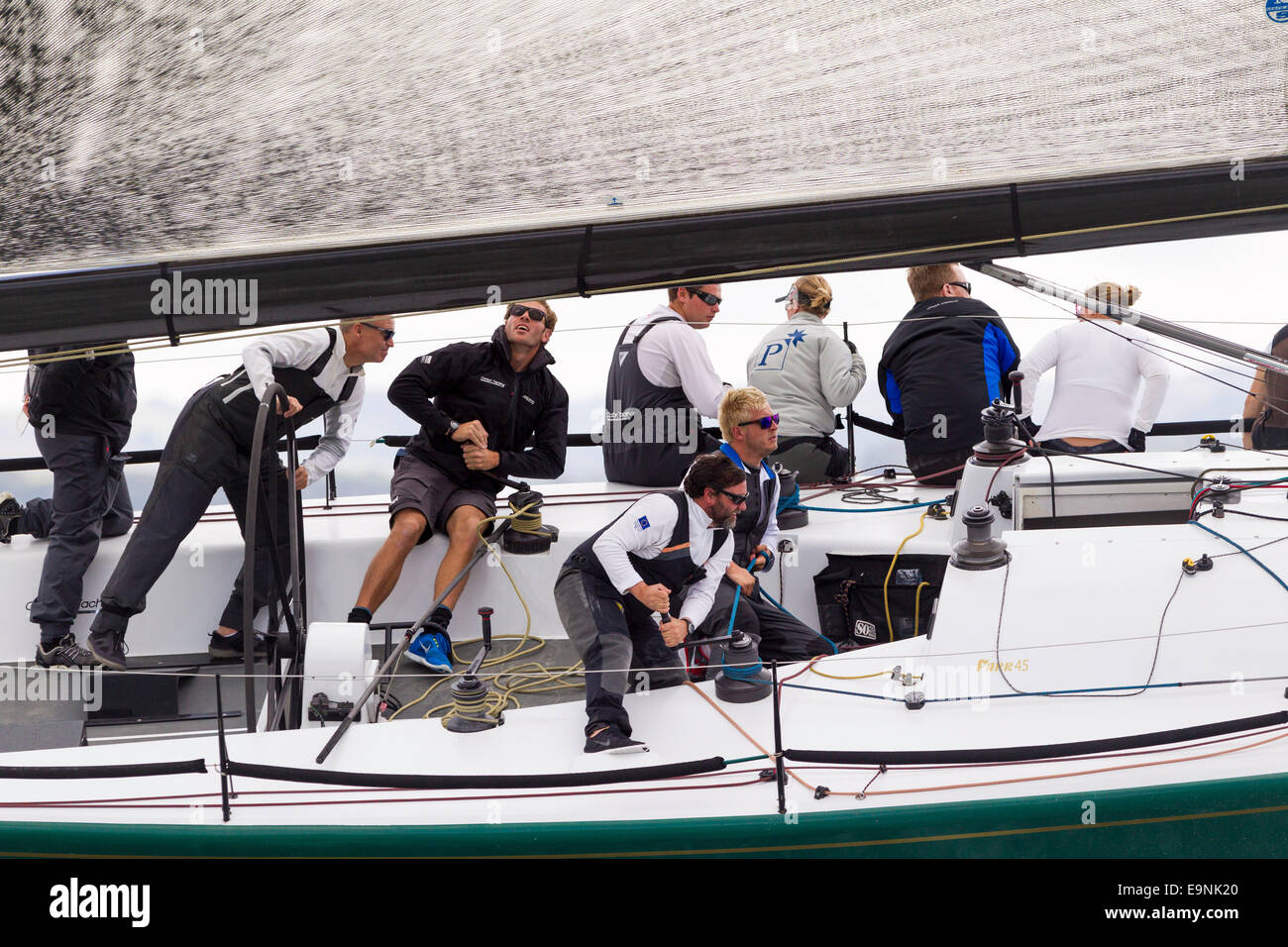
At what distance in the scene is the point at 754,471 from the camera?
3494 millimetres

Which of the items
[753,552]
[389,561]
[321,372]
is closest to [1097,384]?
[753,552]

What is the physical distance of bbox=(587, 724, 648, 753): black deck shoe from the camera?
2.85 m

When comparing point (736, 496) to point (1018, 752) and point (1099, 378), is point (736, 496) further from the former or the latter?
point (1099, 378)

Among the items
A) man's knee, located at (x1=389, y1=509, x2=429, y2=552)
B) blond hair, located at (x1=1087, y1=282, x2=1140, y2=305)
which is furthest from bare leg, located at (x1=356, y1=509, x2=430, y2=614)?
blond hair, located at (x1=1087, y1=282, x2=1140, y2=305)

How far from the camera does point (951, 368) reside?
436cm

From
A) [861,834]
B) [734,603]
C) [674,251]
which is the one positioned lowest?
[861,834]

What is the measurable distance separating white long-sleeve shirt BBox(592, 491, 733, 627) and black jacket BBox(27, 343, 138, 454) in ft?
5.31

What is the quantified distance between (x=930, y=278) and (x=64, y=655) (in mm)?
3000

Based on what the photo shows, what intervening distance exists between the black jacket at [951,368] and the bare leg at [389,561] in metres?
1.78

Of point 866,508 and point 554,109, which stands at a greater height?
point 554,109

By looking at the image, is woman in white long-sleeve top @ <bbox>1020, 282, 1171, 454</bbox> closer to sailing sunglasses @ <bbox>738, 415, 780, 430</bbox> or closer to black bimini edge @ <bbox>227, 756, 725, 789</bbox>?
sailing sunglasses @ <bbox>738, 415, 780, 430</bbox>
